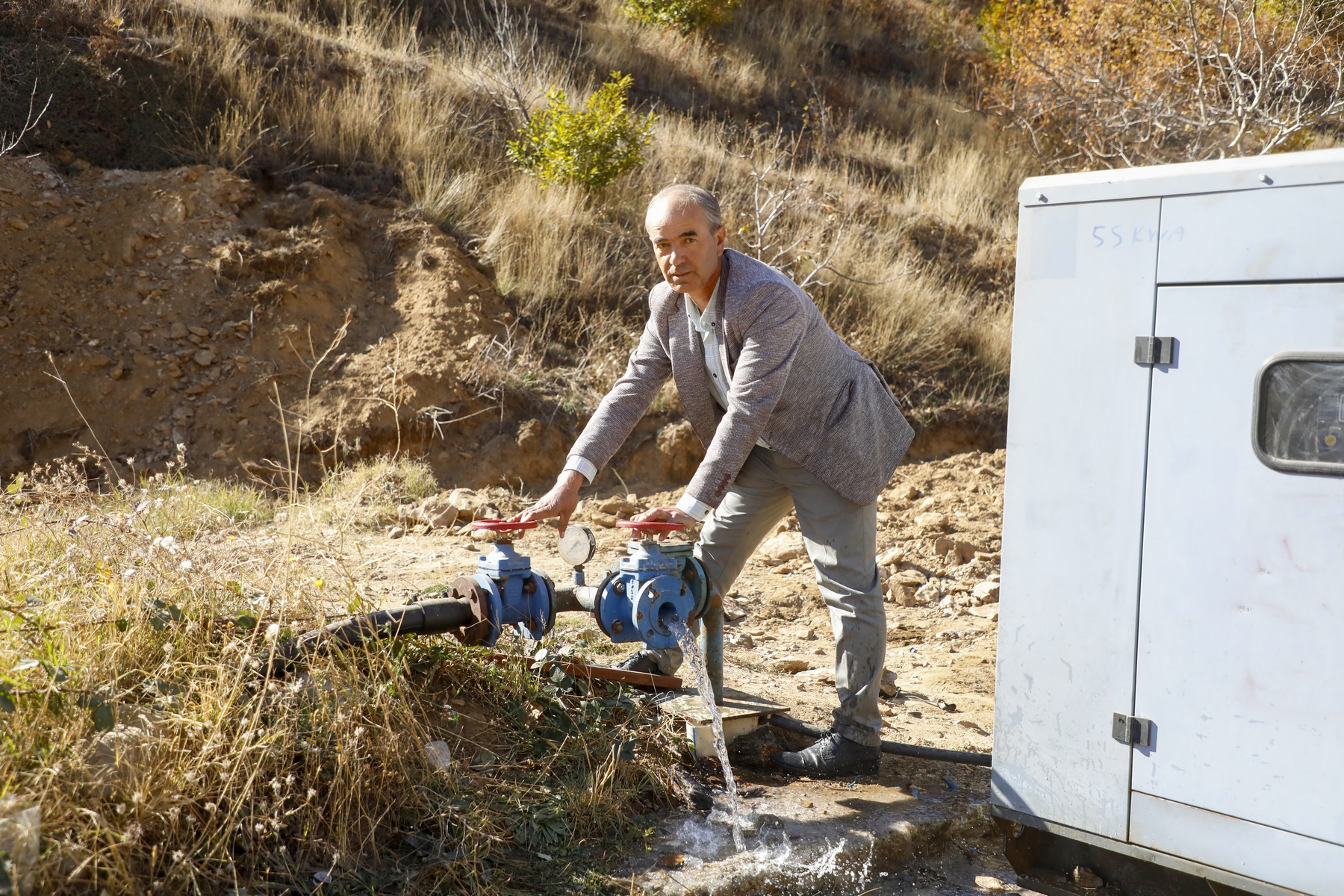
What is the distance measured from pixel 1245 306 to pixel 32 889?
302cm

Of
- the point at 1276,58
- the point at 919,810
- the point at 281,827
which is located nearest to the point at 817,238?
the point at 1276,58

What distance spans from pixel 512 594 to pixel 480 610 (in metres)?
0.11

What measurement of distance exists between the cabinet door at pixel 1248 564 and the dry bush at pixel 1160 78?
776 centimetres

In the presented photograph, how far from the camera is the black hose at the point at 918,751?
3676 millimetres

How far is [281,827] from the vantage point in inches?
101

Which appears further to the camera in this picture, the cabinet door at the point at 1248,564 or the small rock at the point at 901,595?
the small rock at the point at 901,595

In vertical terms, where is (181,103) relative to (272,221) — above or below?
above

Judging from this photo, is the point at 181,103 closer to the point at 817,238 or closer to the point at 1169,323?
the point at 817,238

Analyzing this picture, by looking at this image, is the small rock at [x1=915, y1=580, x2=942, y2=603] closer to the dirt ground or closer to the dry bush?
the dirt ground

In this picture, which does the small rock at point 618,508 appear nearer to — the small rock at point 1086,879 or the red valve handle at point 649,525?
the red valve handle at point 649,525

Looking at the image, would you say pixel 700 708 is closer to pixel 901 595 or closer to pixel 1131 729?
pixel 1131 729

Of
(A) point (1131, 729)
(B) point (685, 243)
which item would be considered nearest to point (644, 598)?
(B) point (685, 243)

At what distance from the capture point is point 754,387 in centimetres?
317

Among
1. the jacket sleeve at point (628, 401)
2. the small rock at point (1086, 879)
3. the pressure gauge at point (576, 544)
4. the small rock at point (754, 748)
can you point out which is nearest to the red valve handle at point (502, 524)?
the pressure gauge at point (576, 544)
